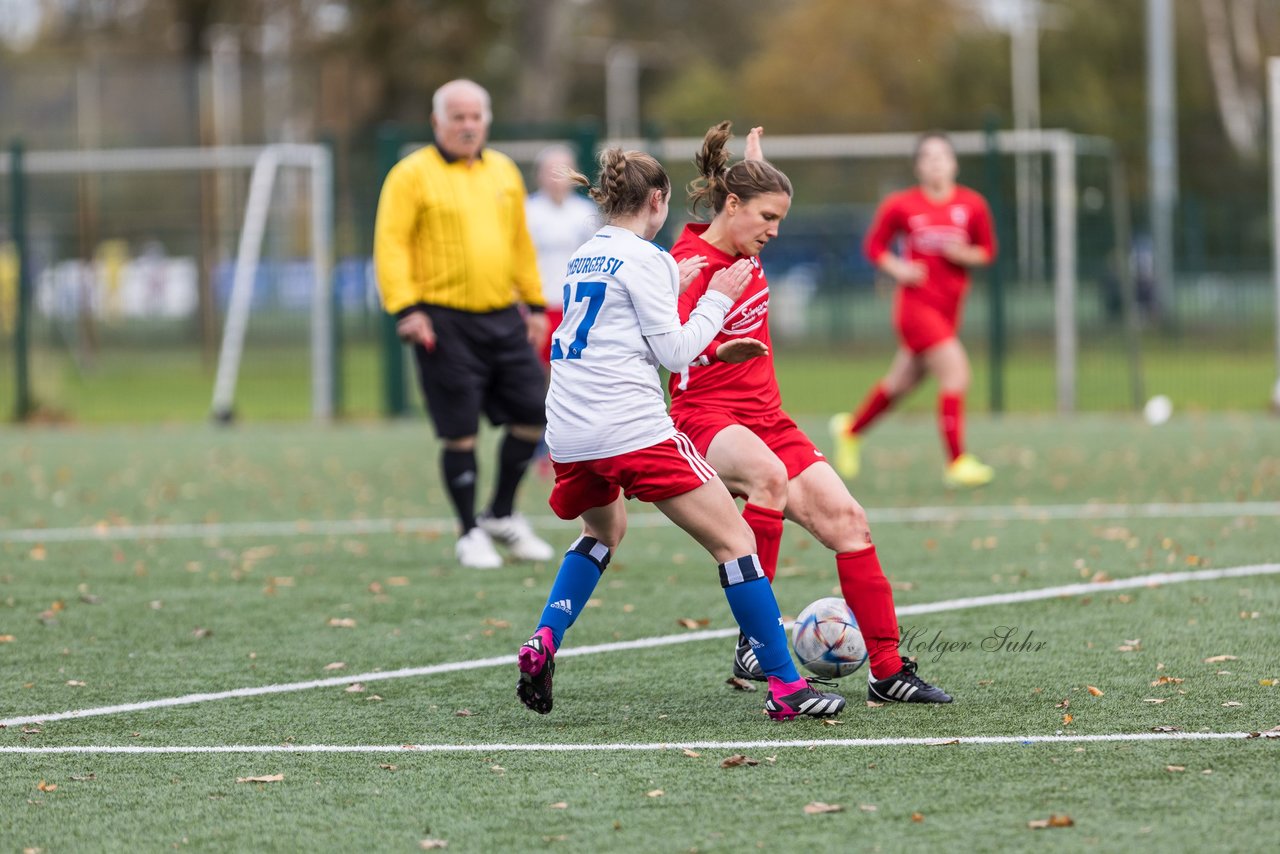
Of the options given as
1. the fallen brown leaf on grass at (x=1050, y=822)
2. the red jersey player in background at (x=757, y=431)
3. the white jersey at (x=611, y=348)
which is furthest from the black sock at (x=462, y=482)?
the fallen brown leaf on grass at (x=1050, y=822)

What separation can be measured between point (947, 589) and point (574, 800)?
3512mm

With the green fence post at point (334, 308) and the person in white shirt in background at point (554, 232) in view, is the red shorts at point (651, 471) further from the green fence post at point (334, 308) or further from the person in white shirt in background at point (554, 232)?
the green fence post at point (334, 308)

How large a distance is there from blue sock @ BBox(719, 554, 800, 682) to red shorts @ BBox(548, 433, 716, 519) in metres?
0.28

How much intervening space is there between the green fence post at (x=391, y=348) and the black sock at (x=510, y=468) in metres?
8.36

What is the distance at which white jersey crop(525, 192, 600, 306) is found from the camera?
11.8 metres

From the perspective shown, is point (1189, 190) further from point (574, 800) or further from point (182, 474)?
point (574, 800)

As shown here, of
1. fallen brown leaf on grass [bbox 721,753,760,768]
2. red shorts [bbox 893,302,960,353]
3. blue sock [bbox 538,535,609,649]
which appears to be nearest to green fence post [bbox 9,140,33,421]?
red shorts [bbox 893,302,960,353]

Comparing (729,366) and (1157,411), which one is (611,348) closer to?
(729,366)

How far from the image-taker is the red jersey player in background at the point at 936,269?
11.4m

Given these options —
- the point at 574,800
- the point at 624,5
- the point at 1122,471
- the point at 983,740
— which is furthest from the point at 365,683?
the point at 624,5

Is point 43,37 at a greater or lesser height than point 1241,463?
greater

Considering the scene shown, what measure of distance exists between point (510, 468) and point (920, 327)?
3.57 metres

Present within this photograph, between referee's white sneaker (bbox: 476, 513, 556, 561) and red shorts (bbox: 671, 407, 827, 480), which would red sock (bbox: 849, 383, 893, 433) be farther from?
red shorts (bbox: 671, 407, 827, 480)

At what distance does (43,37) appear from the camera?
42.3 m
